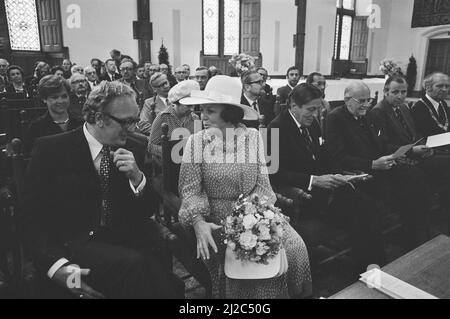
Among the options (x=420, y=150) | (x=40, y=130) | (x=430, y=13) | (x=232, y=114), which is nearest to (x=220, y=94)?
(x=232, y=114)

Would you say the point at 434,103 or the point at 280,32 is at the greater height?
the point at 280,32

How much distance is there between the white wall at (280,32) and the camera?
41.3ft

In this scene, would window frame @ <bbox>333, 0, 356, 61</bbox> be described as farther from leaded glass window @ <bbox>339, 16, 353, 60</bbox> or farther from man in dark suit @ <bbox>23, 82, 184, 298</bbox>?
man in dark suit @ <bbox>23, 82, 184, 298</bbox>

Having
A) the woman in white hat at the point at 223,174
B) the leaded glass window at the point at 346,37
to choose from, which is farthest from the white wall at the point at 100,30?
the leaded glass window at the point at 346,37

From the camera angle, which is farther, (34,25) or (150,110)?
(34,25)

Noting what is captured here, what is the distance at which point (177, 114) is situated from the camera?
357cm

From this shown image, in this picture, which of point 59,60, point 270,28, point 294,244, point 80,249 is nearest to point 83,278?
point 80,249

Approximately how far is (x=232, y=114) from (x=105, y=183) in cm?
85

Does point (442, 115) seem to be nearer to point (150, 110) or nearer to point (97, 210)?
point (150, 110)

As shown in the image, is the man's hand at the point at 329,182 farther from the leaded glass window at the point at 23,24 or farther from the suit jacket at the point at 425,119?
the leaded glass window at the point at 23,24

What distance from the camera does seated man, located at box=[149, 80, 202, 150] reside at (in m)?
3.47

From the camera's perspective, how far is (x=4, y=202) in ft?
6.46

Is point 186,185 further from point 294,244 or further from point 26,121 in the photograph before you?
point 26,121

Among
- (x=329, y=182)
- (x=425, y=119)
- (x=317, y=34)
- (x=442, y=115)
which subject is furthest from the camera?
(x=317, y=34)
